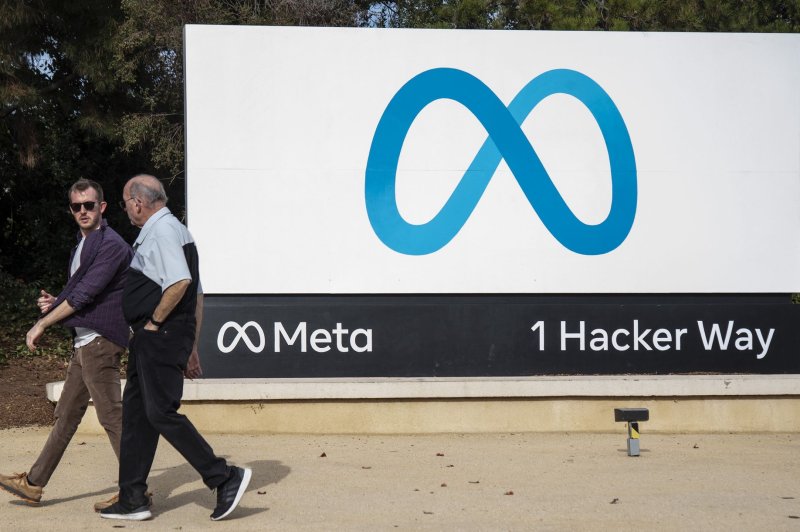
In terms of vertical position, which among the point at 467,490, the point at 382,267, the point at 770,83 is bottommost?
the point at 467,490

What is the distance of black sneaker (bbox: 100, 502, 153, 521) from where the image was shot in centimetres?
596

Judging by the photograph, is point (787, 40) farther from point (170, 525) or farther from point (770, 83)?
point (170, 525)

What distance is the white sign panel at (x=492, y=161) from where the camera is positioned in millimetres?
9594

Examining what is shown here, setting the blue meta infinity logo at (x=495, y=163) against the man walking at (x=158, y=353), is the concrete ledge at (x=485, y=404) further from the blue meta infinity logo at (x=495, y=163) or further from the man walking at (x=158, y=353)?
the man walking at (x=158, y=353)

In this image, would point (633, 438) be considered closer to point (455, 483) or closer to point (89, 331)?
point (455, 483)

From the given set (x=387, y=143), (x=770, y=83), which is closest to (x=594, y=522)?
(x=387, y=143)

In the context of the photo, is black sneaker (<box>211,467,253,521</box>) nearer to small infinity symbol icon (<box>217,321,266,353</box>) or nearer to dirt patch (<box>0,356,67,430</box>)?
small infinity symbol icon (<box>217,321,266,353</box>)

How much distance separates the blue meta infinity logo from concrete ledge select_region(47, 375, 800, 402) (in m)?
1.34

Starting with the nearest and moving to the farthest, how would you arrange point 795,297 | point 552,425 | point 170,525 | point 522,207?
point 170,525
point 552,425
point 522,207
point 795,297

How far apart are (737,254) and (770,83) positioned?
1.65 metres

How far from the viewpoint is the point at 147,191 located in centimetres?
594

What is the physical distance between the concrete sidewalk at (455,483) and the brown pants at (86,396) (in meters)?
0.34

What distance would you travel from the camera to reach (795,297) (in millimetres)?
18938

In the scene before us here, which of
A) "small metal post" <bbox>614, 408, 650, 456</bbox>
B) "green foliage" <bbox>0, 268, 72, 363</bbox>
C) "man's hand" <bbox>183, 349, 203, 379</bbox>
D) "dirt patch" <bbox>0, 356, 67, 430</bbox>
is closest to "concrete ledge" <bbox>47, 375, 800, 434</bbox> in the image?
"dirt patch" <bbox>0, 356, 67, 430</bbox>
